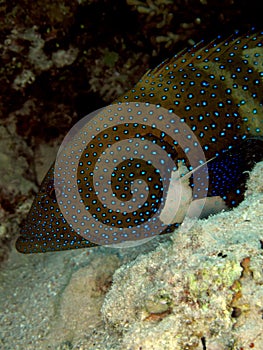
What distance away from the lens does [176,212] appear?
3910mm

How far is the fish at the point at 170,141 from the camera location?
3.90 m

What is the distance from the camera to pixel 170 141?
398 centimetres

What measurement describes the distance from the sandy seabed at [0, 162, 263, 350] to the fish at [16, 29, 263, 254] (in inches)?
25.1

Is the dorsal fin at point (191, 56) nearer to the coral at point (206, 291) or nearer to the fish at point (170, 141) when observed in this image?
the fish at point (170, 141)

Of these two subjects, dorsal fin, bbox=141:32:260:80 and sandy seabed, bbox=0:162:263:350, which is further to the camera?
dorsal fin, bbox=141:32:260:80

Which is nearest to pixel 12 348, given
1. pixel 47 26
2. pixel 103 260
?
pixel 103 260

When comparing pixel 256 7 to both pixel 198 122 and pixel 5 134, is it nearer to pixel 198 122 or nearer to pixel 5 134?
pixel 198 122

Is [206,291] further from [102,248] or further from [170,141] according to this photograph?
[102,248]

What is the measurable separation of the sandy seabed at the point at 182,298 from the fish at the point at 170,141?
64cm

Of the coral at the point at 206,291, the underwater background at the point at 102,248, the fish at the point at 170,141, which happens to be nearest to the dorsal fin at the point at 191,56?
the fish at the point at 170,141

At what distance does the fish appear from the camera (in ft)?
12.8

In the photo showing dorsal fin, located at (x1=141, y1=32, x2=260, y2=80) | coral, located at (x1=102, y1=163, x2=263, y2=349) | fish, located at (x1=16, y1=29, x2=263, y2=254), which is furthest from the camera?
dorsal fin, located at (x1=141, y1=32, x2=260, y2=80)

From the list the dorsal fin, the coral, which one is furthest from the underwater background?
the dorsal fin

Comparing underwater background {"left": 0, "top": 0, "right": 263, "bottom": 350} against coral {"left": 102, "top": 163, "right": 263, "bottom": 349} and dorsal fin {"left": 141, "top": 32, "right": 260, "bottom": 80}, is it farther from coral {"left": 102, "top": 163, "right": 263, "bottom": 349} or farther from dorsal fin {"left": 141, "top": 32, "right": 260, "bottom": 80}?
dorsal fin {"left": 141, "top": 32, "right": 260, "bottom": 80}
